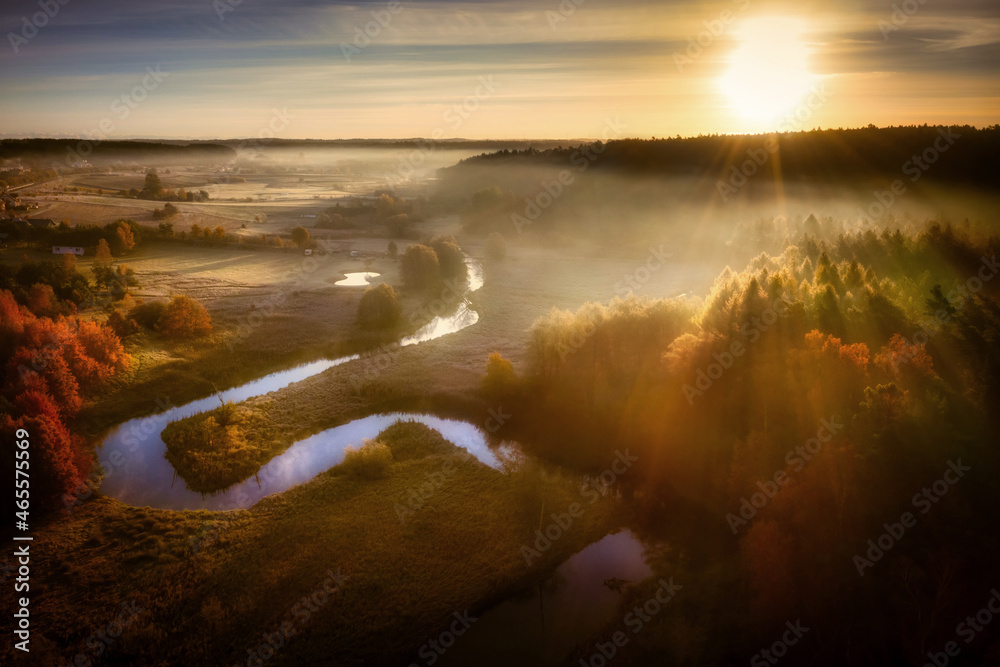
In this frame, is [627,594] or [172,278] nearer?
[627,594]

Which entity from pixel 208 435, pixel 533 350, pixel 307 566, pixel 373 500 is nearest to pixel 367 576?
pixel 307 566

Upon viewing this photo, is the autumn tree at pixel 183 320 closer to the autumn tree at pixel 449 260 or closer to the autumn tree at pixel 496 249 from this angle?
the autumn tree at pixel 449 260

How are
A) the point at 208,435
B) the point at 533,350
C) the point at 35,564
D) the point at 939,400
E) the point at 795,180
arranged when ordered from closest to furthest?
1. the point at 939,400
2. the point at 35,564
3. the point at 208,435
4. the point at 533,350
5. the point at 795,180

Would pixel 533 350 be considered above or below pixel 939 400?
below

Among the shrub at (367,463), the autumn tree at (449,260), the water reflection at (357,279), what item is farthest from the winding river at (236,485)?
the autumn tree at (449,260)

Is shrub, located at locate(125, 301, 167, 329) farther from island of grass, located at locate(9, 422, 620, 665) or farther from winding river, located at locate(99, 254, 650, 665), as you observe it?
island of grass, located at locate(9, 422, 620, 665)

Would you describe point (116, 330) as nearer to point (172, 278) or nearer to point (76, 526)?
point (172, 278)
